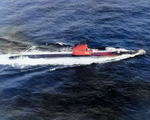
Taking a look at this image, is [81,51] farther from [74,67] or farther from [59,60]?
[59,60]

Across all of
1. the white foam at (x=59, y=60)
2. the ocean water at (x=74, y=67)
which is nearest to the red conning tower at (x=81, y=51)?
the white foam at (x=59, y=60)

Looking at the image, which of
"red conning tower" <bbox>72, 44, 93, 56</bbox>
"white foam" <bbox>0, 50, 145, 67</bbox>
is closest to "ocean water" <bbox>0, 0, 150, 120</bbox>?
"white foam" <bbox>0, 50, 145, 67</bbox>

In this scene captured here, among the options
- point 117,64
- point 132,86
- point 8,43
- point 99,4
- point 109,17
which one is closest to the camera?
point 132,86

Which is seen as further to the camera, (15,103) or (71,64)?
Answer: (71,64)

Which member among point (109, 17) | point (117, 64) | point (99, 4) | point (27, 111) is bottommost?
point (27, 111)

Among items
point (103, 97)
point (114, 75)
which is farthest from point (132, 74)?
point (103, 97)

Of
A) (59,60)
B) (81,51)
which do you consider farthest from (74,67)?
(81,51)

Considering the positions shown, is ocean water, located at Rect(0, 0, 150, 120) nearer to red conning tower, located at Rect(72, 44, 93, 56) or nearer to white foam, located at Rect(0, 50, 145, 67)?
white foam, located at Rect(0, 50, 145, 67)

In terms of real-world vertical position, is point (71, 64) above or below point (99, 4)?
below

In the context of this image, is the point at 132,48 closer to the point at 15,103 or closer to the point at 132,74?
the point at 132,74
